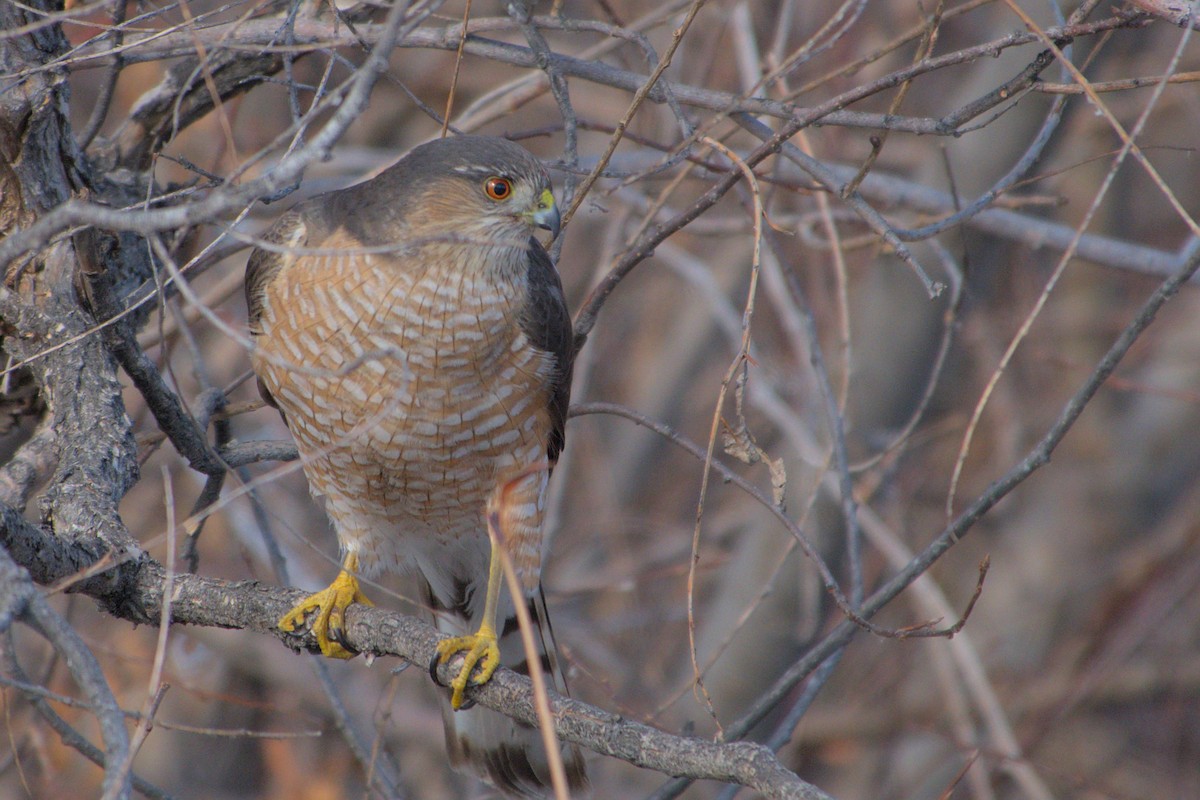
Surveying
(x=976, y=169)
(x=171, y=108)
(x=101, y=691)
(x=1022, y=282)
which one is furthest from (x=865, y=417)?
(x=101, y=691)

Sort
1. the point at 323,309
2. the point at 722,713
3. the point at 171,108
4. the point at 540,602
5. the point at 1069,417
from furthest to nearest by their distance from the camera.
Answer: the point at 722,713
the point at 540,602
the point at 171,108
the point at 323,309
the point at 1069,417

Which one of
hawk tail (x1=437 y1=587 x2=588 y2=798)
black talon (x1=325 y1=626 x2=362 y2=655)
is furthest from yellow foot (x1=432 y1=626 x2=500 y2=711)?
hawk tail (x1=437 y1=587 x2=588 y2=798)

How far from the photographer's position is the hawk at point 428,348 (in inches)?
122

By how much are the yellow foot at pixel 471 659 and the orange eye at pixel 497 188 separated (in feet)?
4.28

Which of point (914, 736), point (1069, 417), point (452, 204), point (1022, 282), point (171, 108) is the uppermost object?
point (171, 108)

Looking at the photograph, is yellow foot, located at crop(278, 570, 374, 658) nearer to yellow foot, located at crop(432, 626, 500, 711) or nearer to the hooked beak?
yellow foot, located at crop(432, 626, 500, 711)

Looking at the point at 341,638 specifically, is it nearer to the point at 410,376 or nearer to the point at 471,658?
the point at 471,658

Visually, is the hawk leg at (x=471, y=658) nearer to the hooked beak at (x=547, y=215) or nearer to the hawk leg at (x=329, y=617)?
the hawk leg at (x=329, y=617)

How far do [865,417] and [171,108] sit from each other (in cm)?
398

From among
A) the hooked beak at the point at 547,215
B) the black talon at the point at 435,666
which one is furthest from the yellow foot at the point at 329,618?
the hooked beak at the point at 547,215

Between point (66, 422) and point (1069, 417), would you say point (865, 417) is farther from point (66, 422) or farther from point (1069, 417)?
point (66, 422)

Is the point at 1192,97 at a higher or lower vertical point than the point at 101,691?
higher

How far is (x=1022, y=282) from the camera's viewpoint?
7797 millimetres

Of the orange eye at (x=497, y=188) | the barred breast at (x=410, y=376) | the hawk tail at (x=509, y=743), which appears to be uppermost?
the orange eye at (x=497, y=188)
